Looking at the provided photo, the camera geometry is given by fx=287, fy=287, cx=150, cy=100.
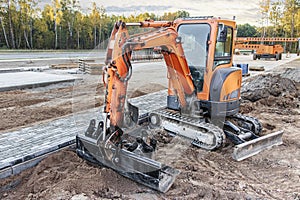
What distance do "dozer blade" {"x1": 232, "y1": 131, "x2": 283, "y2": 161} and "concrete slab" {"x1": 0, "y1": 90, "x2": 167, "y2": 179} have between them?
259cm

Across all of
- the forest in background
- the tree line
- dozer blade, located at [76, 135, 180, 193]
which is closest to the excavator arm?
dozer blade, located at [76, 135, 180, 193]

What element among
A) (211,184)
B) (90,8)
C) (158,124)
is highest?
(90,8)

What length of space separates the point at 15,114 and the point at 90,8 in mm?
44896

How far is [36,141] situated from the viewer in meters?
5.36

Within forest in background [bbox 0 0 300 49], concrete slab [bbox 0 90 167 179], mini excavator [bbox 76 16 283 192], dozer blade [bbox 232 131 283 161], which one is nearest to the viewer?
mini excavator [bbox 76 16 283 192]

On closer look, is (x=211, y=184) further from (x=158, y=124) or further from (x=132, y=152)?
(x=158, y=124)

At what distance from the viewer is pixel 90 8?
4934 centimetres

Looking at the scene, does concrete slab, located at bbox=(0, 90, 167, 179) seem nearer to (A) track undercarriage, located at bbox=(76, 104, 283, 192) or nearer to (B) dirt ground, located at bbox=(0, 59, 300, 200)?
(B) dirt ground, located at bbox=(0, 59, 300, 200)

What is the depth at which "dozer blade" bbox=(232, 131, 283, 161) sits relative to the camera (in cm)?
521

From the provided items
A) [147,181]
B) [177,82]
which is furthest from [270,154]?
[147,181]

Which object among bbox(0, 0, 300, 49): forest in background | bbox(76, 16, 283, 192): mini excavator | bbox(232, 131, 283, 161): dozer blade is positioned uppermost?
bbox(0, 0, 300, 49): forest in background

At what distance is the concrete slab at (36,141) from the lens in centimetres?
445

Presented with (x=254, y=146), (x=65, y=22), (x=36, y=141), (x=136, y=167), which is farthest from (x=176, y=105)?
(x=65, y=22)

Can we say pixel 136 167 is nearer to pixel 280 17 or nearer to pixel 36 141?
pixel 36 141
